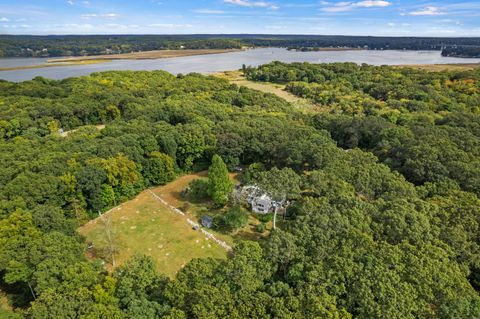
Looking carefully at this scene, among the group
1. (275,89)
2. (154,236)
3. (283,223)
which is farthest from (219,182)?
(275,89)

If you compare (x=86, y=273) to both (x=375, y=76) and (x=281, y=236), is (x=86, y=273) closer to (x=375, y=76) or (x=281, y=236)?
(x=281, y=236)

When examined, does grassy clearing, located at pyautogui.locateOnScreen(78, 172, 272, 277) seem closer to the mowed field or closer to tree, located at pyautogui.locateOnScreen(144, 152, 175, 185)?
the mowed field

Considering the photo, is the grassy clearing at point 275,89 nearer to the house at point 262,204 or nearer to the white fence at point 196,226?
the house at point 262,204

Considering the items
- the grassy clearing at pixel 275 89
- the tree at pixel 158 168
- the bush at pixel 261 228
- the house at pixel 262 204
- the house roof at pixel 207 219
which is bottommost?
the bush at pixel 261 228

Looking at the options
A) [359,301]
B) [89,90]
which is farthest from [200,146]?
[89,90]

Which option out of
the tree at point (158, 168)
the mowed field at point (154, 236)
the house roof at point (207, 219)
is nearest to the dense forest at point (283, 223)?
the tree at point (158, 168)

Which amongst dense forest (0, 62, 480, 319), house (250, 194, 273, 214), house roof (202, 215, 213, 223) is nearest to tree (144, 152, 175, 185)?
dense forest (0, 62, 480, 319)
